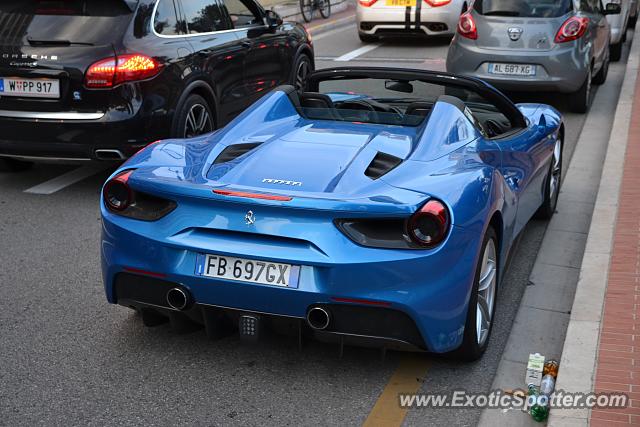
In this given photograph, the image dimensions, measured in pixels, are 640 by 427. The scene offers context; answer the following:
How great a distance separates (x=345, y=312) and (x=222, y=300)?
21.2 inches

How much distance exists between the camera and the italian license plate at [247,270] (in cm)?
390

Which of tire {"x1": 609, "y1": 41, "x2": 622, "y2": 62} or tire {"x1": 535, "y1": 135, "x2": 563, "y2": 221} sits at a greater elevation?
tire {"x1": 535, "y1": 135, "x2": 563, "y2": 221}

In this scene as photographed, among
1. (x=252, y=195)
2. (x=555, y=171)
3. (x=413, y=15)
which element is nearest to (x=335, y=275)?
(x=252, y=195)

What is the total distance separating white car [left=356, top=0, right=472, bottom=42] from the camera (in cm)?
1700

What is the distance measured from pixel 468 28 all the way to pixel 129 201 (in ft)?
25.4

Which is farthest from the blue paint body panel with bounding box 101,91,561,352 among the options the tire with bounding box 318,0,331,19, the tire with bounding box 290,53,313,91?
the tire with bounding box 318,0,331,19

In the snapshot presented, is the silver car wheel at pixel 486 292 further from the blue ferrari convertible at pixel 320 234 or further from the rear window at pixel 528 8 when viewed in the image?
the rear window at pixel 528 8

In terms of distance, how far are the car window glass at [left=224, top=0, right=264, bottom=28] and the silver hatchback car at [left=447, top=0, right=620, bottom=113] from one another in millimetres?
2977

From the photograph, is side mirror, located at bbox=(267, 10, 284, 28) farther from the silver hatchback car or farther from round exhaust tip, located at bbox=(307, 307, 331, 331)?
round exhaust tip, located at bbox=(307, 307, 331, 331)

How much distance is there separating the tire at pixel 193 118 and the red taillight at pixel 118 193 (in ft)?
10.4

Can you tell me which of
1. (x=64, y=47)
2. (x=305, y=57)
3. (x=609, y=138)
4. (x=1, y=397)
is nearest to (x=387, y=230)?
(x=1, y=397)

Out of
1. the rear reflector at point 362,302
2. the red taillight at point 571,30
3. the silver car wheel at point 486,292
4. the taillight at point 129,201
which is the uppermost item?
the taillight at point 129,201

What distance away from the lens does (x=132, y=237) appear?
13.6ft

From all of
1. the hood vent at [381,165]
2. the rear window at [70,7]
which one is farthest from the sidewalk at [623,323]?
the rear window at [70,7]
